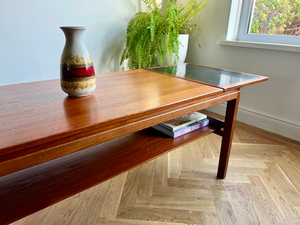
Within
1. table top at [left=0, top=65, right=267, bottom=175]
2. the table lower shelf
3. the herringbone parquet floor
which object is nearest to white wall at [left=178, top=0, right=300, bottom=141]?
the herringbone parquet floor

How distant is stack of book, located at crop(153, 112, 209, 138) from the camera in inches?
39.7

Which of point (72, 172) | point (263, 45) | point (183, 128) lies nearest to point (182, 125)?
point (183, 128)

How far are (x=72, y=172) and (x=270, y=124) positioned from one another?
4.98ft

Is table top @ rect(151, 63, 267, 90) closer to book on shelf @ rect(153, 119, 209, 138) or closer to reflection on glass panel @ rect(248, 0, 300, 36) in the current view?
book on shelf @ rect(153, 119, 209, 138)

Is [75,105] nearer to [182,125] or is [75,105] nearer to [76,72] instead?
[76,72]

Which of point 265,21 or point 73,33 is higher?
point 265,21

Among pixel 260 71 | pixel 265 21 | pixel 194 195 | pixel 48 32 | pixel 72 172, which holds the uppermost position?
pixel 265 21

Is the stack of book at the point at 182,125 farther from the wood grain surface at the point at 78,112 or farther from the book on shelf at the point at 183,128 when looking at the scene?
the wood grain surface at the point at 78,112

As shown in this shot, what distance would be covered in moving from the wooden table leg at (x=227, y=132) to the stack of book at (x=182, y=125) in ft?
0.35

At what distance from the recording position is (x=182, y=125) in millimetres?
1044

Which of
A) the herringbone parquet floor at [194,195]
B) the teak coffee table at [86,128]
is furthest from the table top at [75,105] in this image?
the herringbone parquet floor at [194,195]

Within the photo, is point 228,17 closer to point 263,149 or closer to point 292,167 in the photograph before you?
point 263,149

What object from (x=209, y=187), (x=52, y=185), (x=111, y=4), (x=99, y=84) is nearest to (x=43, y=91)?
(x=99, y=84)

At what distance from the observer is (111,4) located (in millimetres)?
1868
